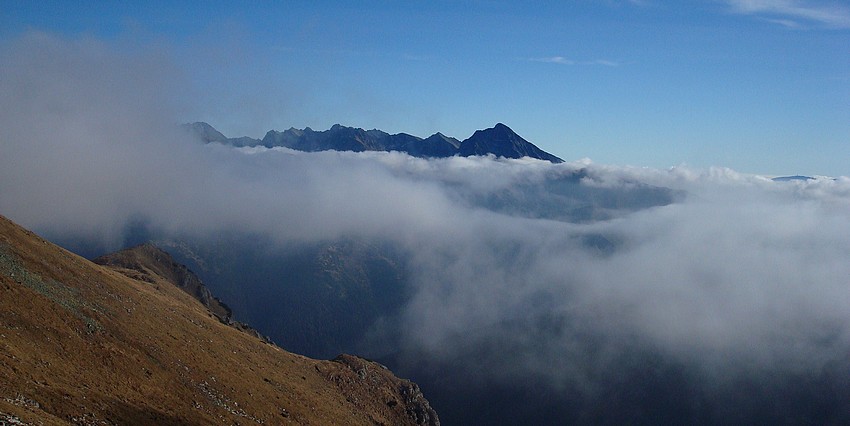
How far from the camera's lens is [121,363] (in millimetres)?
71375

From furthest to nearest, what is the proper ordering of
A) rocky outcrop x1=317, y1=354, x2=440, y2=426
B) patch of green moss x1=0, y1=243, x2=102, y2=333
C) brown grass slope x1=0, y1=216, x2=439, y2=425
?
rocky outcrop x1=317, y1=354, x2=440, y2=426 < patch of green moss x1=0, y1=243, x2=102, y2=333 < brown grass slope x1=0, y1=216, x2=439, y2=425

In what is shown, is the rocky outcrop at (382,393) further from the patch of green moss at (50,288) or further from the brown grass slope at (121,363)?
the patch of green moss at (50,288)

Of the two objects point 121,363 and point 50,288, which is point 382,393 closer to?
point 50,288

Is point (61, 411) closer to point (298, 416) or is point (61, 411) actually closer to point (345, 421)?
point (298, 416)

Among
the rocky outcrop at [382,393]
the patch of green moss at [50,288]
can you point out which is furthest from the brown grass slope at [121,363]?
the rocky outcrop at [382,393]

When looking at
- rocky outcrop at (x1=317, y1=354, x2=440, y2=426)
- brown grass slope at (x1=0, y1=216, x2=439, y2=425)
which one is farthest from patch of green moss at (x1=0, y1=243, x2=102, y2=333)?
rocky outcrop at (x1=317, y1=354, x2=440, y2=426)

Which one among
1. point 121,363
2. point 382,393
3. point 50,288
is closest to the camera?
point 121,363

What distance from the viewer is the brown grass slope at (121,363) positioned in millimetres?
54875

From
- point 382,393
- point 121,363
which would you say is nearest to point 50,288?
point 121,363

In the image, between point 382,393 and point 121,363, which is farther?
point 382,393

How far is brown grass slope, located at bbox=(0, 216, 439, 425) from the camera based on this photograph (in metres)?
54.9

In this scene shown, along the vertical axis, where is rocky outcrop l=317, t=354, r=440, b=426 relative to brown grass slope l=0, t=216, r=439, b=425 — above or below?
below

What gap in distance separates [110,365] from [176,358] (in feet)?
53.6

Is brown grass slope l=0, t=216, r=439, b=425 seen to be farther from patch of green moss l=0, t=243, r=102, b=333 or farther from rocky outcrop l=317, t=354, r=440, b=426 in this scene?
rocky outcrop l=317, t=354, r=440, b=426
